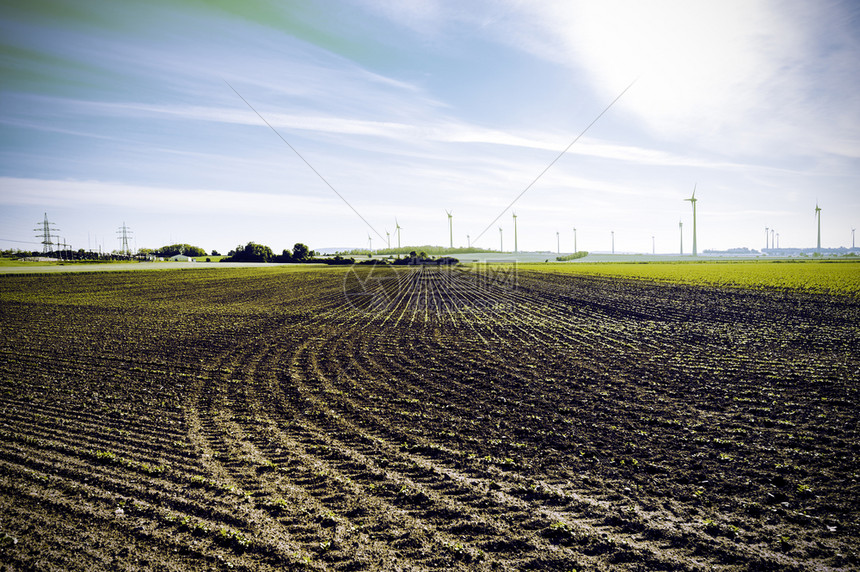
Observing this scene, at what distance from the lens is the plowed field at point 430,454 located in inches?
206

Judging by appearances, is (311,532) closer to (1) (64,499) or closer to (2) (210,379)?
(1) (64,499)

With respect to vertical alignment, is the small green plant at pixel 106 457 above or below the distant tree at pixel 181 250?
below

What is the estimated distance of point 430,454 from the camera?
7.64 m

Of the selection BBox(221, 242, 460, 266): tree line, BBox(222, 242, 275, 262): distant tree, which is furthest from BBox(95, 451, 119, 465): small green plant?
BBox(222, 242, 275, 262): distant tree

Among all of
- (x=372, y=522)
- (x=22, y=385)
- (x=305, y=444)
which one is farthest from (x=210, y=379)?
(x=372, y=522)

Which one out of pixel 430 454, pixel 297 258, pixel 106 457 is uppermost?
pixel 297 258

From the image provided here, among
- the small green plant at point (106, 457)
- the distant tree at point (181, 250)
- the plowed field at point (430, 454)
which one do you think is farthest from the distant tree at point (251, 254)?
the small green plant at point (106, 457)

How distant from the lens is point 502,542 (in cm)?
531

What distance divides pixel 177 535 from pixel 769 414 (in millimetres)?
11256

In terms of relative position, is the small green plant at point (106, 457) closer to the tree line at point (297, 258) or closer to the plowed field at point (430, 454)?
the plowed field at point (430, 454)

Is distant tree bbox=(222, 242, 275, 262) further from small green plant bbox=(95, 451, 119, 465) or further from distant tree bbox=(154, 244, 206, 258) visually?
small green plant bbox=(95, 451, 119, 465)

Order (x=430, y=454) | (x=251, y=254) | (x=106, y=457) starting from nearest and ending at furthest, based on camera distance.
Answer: (x=106, y=457) → (x=430, y=454) → (x=251, y=254)

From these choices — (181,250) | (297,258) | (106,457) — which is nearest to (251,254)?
(297,258)

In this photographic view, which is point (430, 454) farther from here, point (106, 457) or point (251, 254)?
point (251, 254)
